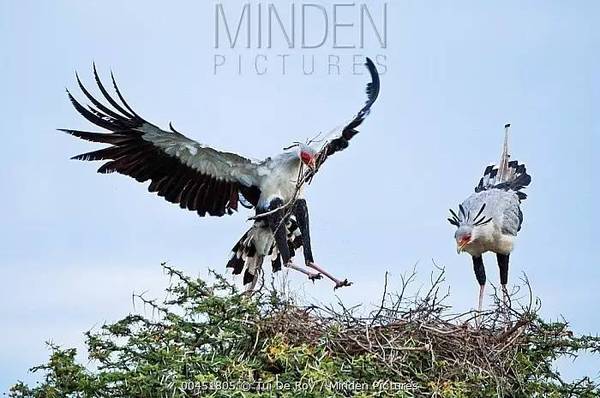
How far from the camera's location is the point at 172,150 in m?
8.36

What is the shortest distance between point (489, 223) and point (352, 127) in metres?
1.49

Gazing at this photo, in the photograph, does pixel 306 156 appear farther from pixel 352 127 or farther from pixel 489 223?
pixel 489 223

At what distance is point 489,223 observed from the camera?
9.45m

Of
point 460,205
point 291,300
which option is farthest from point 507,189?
point 291,300

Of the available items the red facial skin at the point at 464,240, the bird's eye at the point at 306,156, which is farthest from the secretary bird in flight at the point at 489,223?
the bird's eye at the point at 306,156

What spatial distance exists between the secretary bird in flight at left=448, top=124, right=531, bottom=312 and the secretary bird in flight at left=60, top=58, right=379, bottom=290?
1.33 metres

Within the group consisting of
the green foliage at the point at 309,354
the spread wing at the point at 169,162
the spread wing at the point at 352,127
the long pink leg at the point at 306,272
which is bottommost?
the green foliage at the point at 309,354

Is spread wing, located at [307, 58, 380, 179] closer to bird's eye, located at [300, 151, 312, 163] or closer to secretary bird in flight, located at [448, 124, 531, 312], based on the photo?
bird's eye, located at [300, 151, 312, 163]

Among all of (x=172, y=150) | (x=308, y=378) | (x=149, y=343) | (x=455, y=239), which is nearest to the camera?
(x=308, y=378)

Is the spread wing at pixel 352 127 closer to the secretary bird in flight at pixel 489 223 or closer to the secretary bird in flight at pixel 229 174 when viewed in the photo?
the secretary bird in flight at pixel 229 174

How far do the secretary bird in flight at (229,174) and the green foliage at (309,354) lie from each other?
151 cm

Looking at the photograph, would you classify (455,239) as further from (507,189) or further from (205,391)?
(205,391)

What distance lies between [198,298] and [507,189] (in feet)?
13.9

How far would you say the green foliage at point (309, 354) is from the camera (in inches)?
229
